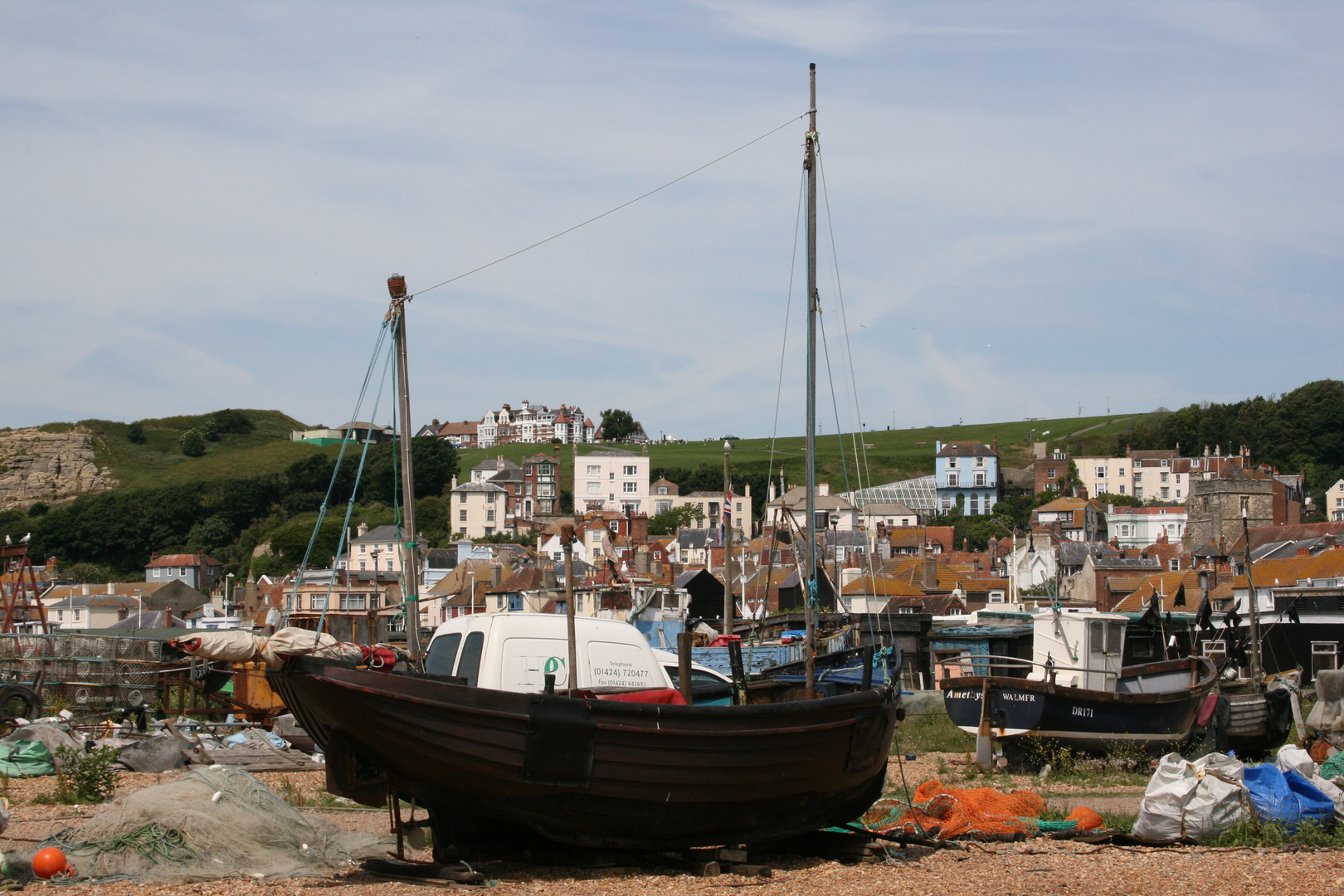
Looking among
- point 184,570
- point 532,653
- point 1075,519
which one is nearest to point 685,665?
point 532,653

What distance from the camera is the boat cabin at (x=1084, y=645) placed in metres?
22.1

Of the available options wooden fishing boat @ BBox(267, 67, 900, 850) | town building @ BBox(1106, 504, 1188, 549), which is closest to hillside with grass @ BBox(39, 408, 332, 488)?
town building @ BBox(1106, 504, 1188, 549)

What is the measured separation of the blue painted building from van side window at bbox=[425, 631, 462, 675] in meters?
136

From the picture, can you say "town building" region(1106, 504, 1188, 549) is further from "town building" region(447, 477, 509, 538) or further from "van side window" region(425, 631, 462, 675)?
"van side window" region(425, 631, 462, 675)

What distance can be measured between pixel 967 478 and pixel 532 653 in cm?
13929

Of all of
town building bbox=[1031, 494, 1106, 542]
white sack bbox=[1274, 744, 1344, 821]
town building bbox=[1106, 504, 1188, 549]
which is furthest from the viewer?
town building bbox=[1031, 494, 1106, 542]

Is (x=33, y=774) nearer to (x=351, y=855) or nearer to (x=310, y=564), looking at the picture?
(x=351, y=855)

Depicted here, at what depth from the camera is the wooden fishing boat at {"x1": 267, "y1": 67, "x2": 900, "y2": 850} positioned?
9.95 m

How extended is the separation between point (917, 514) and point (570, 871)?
12888 centimetres

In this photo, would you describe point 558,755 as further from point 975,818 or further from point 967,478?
point 967,478

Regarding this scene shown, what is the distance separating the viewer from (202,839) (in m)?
10.2

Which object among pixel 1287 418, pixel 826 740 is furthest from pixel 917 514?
pixel 826 740

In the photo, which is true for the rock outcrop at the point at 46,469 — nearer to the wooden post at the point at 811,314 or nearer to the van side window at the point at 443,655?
the wooden post at the point at 811,314

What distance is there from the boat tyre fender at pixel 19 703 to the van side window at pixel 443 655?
12810mm
